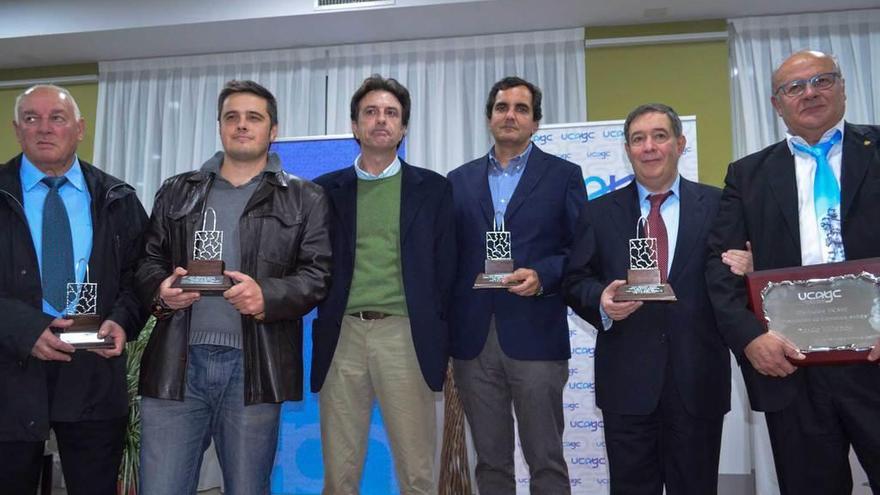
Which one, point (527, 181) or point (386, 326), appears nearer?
point (386, 326)

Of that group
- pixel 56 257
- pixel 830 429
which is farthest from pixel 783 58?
pixel 56 257

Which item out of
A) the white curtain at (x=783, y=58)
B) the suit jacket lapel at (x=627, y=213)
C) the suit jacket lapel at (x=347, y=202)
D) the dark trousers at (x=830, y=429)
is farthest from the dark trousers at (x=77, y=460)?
the white curtain at (x=783, y=58)

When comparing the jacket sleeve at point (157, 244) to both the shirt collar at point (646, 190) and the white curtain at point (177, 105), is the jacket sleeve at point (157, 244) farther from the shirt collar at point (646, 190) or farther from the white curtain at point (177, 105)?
the white curtain at point (177, 105)

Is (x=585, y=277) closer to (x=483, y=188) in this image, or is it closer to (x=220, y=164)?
(x=483, y=188)

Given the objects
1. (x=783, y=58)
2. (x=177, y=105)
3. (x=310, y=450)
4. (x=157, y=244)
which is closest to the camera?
(x=157, y=244)

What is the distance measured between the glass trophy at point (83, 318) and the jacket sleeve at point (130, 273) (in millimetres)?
106

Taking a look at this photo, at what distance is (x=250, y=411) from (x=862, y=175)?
222cm

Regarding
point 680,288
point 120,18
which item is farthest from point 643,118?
point 120,18

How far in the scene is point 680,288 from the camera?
2.51 m

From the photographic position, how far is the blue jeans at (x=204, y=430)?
7.88 feet

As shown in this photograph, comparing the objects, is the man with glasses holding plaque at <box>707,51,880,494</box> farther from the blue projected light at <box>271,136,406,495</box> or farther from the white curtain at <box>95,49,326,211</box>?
the white curtain at <box>95,49,326,211</box>

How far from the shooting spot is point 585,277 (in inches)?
106

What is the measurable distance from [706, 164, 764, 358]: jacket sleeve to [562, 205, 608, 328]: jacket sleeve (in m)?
0.40

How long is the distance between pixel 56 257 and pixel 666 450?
2402mm
